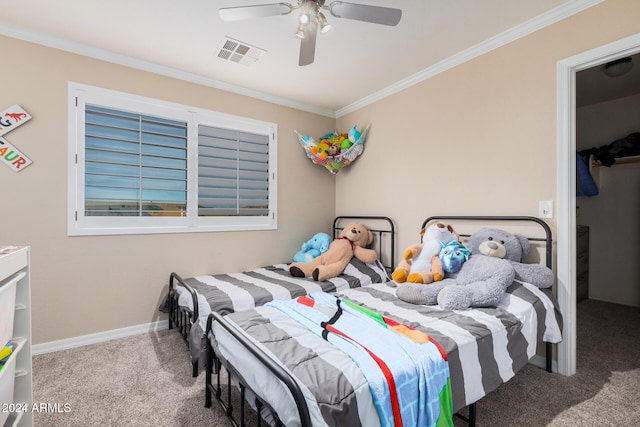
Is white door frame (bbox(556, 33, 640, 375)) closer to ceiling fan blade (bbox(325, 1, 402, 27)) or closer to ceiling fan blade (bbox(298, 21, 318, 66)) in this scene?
ceiling fan blade (bbox(325, 1, 402, 27))

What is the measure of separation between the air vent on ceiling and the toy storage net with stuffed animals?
3.61 ft

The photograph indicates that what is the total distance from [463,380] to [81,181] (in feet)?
9.94

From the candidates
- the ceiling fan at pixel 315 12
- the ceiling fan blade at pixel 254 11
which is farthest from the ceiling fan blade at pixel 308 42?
the ceiling fan blade at pixel 254 11

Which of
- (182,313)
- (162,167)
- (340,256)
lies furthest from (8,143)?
(340,256)

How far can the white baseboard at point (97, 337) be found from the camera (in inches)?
92.7

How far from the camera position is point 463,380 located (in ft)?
4.38

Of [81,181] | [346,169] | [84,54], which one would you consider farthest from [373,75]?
[81,181]

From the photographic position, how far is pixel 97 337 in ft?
8.34

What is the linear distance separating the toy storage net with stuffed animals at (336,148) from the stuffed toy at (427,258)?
1.47 metres

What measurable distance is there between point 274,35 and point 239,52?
40cm

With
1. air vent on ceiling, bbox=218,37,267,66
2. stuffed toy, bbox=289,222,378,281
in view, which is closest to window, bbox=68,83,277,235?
air vent on ceiling, bbox=218,37,267,66

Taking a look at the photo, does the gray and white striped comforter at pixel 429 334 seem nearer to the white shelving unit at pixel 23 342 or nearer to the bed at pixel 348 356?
the bed at pixel 348 356

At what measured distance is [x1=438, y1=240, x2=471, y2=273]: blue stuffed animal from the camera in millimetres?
2176

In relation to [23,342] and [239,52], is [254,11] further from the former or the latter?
[23,342]
